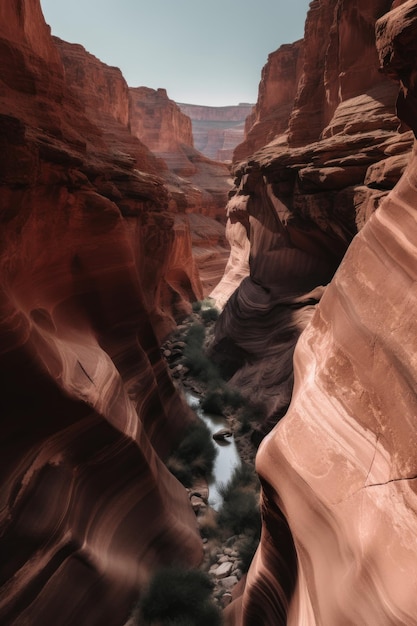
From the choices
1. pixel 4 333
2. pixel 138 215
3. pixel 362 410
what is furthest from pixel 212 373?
pixel 362 410

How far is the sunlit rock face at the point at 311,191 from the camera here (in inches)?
248

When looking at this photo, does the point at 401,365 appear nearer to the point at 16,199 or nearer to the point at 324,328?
the point at 324,328

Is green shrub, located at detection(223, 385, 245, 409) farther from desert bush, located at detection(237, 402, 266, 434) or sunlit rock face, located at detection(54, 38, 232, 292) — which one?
sunlit rock face, located at detection(54, 38, 232, 292)

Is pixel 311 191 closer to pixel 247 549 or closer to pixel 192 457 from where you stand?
pixel 192 457

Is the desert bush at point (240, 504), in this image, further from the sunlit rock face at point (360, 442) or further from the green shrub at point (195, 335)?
the green shrub at point (195, 335)

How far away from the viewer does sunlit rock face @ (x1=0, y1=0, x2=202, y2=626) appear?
275 centimetres

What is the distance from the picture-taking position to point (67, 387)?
10.2 feet

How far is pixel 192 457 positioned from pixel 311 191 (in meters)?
5.86

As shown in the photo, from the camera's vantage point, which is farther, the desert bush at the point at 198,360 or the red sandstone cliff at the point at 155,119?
the red sandstone cliff at the point at 155,119

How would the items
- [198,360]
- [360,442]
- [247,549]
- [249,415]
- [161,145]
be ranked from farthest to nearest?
[161,145] < [198,360] < [249,415] < [247,549] < [360,442]

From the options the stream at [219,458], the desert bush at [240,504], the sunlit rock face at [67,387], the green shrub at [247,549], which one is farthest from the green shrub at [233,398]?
the green shrub at [247,549]

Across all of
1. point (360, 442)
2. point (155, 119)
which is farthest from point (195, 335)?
point (155, 119)

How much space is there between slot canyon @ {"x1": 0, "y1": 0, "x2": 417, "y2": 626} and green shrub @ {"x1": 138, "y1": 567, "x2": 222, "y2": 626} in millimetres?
119

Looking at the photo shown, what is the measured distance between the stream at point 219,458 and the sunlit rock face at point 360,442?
124 inches
